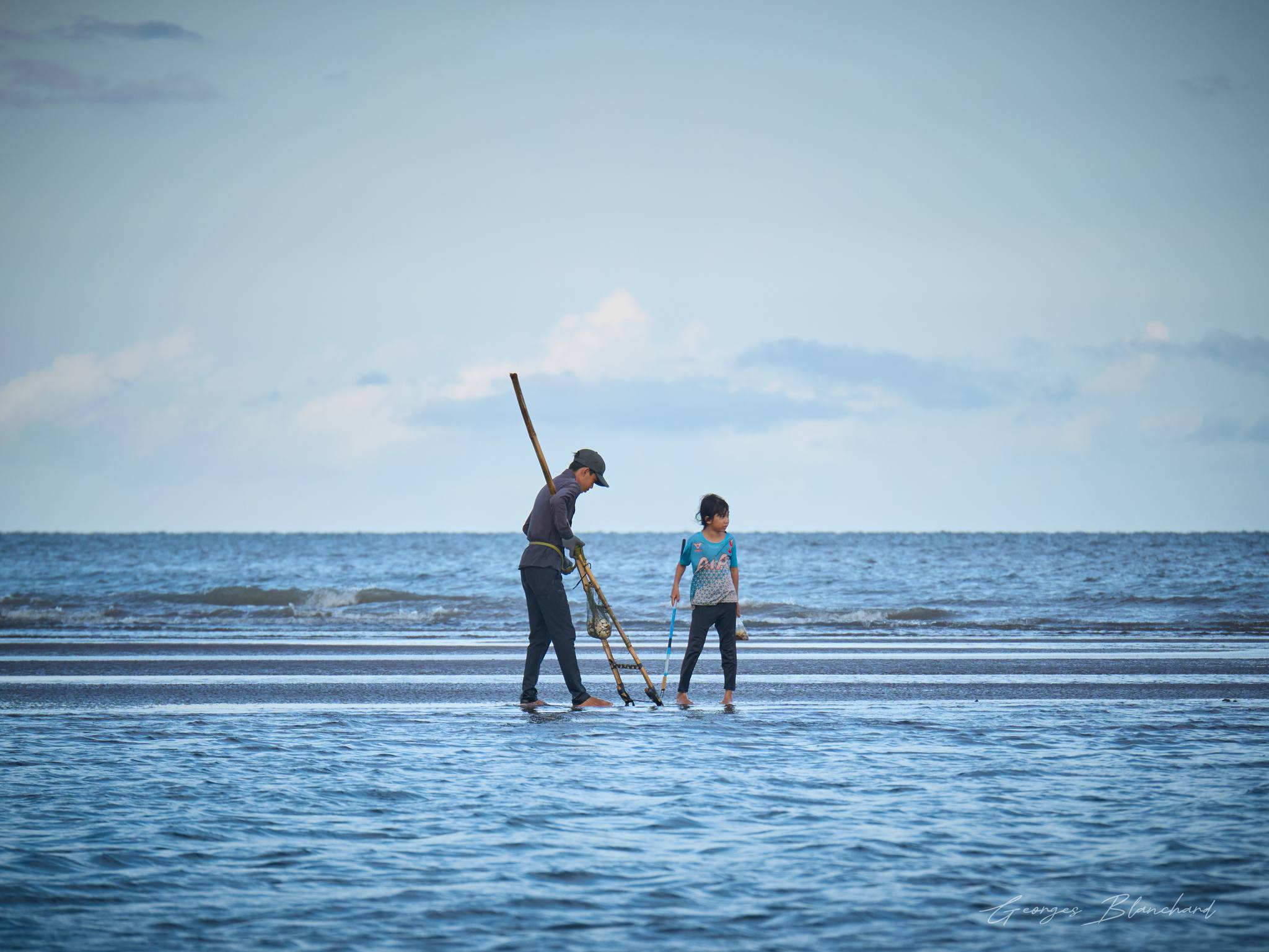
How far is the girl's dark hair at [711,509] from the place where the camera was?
381 inches

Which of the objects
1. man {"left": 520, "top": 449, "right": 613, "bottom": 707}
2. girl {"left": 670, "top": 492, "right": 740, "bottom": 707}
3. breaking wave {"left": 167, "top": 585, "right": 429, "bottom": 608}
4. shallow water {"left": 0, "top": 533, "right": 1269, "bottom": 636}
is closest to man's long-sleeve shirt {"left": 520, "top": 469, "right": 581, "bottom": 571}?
man {"left": 520, "top": 449, "right": 613, "bottom": 707}

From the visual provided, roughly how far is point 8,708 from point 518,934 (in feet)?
24.7

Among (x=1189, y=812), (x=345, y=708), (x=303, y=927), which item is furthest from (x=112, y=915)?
(x=345, y=708)

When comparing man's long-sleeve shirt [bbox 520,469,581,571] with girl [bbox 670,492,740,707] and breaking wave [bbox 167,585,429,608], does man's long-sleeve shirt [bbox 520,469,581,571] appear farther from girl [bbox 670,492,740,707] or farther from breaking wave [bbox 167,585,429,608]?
breaking wave [bbox 167,585,429,608]

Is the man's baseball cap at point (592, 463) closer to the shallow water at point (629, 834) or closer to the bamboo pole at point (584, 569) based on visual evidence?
the bamboo pole at point (584, 569)

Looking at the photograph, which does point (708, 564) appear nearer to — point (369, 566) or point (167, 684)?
point (167, 684)

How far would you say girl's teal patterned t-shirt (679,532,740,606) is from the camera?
31.3 ft

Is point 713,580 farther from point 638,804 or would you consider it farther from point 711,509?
point 638,804

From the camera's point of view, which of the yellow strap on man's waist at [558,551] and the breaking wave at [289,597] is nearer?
the yellow strap on man's waist at [558,551]

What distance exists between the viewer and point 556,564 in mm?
9250

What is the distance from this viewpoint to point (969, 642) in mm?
17938

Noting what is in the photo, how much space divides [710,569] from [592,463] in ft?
4.60

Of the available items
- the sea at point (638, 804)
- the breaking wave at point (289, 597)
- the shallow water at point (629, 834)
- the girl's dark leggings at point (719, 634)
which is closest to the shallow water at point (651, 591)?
the breaking wave at point (289, 597)

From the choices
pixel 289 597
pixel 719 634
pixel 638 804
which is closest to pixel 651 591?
pixel 289 597
